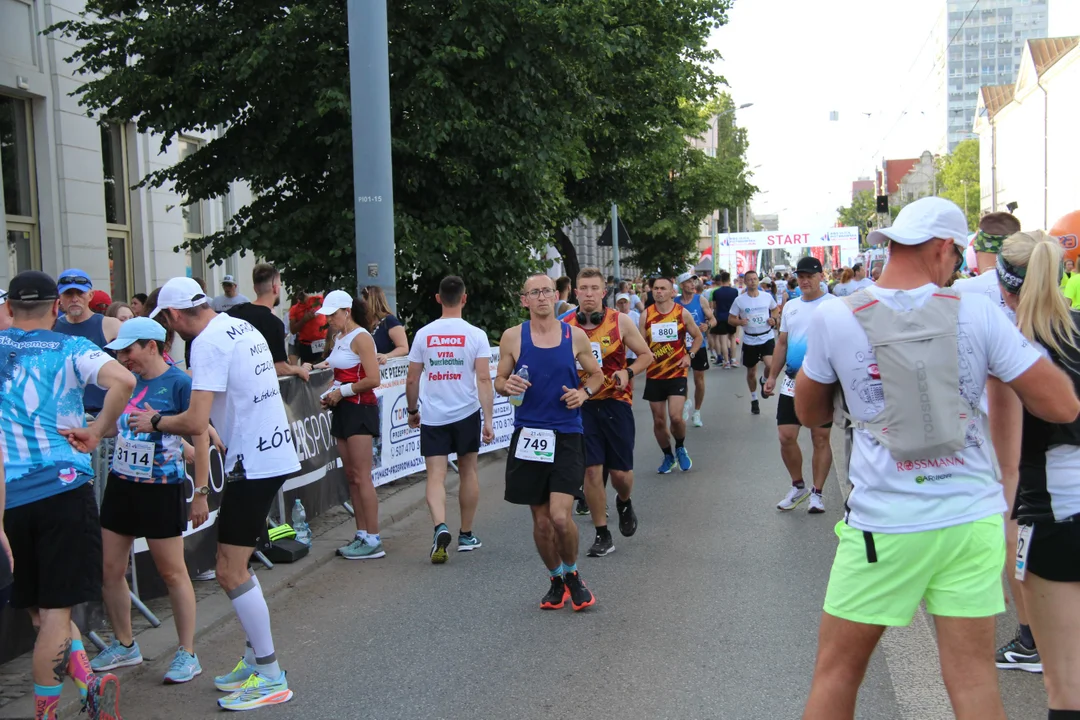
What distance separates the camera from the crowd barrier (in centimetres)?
591

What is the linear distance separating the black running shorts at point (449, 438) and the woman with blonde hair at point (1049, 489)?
4684 millimetres

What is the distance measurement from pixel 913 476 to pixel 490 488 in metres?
7.85

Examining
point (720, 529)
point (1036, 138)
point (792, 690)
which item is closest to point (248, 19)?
point (720, 529)

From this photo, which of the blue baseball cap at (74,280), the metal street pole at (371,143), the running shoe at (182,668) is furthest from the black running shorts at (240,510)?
the metal street pole at (371,143)

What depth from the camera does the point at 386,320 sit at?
957 cm

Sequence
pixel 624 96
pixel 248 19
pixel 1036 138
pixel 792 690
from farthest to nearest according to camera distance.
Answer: pixel 1036 138
pixel 624 96
pixel 248 19
pixel 792 690

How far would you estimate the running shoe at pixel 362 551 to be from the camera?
7.92m

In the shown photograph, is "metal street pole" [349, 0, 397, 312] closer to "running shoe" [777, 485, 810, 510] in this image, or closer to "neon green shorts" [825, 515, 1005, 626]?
"running shoe" [777, 485, 810, 510]

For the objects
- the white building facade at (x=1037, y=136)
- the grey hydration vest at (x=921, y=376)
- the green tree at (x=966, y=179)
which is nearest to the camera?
the grey hydration vest at (x=921, y=376)

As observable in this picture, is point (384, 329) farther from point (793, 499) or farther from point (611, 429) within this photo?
point (793, 499)

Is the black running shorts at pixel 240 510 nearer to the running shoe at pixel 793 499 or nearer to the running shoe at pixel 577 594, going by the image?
the running shoe at pixel 577 594

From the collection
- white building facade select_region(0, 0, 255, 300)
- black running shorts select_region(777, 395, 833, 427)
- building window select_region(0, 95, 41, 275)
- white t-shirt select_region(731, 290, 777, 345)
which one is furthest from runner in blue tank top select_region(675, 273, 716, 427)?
building window select_region(0, 95, 41, 275)

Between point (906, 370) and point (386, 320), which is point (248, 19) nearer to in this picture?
point (386, 320)

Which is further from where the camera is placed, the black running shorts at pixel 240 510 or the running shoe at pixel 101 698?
the black running shorts at pixel 240 510
